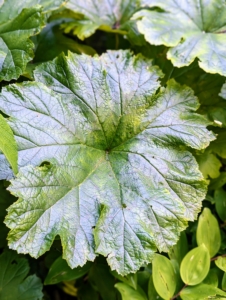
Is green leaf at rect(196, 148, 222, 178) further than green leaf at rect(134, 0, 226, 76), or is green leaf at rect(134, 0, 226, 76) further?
green leaf at rect(196, 148, 222, 178)

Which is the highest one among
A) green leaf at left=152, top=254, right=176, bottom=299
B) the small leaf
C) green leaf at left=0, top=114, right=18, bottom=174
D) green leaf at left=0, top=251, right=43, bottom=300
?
green leaf at left=0, top=114, right=18, bottom=174

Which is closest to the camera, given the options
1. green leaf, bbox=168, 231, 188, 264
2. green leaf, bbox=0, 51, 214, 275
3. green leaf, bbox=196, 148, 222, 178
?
green leaf, bbox=0, 51, 214, 275

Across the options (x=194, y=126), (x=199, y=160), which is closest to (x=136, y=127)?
(x=194, y=126)

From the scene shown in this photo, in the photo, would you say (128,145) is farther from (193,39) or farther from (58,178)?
(193,39)

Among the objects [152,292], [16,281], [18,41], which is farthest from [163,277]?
[18,41]

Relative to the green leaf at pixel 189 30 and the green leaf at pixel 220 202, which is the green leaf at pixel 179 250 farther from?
the green leaf at pixel 189 30

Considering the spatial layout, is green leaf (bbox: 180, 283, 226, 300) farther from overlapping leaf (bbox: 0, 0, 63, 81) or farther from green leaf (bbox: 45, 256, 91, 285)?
overlapping leaf (bbox: 0, 0, 63, 81)

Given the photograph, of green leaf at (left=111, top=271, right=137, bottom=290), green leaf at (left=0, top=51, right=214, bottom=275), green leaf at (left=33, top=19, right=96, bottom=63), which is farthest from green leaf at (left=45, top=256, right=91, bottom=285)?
green leaf at (left=33, top=19, right=96, bottom=63)

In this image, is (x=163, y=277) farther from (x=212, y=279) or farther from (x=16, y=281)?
(x=16, y=281)
